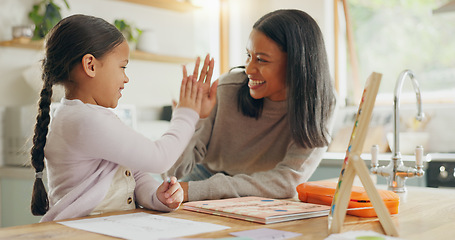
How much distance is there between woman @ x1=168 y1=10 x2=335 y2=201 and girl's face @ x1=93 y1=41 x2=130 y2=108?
0.33m

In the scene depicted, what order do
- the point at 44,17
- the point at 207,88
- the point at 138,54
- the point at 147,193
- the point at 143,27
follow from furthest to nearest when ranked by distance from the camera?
the point at 143,27, the point at 138,54, the point at 44,17, the point at 207,88, the point at 147,193

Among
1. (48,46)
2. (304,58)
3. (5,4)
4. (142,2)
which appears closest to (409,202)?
(304,58)

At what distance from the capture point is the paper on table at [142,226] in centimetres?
93

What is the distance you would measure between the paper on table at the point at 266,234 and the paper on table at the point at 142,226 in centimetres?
7

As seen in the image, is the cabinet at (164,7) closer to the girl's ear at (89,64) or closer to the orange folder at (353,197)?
the girl's ear at (89,64)

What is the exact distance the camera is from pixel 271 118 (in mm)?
1887

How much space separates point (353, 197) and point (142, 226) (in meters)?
0.50

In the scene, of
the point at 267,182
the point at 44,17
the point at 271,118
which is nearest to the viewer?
the point at 267,182

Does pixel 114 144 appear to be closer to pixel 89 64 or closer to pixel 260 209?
pixel 89 64

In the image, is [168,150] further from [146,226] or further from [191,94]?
[146,226]

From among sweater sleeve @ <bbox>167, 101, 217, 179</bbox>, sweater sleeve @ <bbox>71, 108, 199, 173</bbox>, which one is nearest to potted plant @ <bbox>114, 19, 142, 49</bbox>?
sweater sleeve @ <bbox>167, 101, 217, 179</bbox>

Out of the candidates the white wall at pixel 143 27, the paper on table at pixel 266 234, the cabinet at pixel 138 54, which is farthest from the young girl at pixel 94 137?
the cabinet at pixel 138 54

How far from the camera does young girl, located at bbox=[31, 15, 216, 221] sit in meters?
1.16

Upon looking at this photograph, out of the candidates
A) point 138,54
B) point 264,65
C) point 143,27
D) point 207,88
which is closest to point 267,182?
point 207,88
